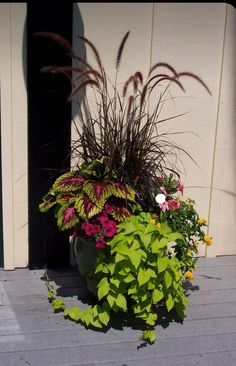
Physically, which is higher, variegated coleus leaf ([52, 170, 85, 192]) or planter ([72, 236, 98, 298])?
variegated coleus leaf ([52, 170, 85, 192])

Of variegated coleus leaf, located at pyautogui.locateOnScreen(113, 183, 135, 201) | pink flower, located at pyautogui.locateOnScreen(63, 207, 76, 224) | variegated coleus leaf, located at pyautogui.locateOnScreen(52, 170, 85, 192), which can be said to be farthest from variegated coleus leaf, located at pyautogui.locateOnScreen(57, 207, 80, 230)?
variegated coleus leaf, located at pyautogui.locateOnScreen(113, 183, 135, 201)

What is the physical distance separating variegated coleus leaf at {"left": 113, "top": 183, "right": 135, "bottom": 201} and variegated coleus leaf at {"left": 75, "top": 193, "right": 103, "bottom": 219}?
4.7 inches

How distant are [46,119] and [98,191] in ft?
2.31

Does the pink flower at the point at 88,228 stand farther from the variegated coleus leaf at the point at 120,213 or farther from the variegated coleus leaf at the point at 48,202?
the variegated coleus leaf at the point at 48,202

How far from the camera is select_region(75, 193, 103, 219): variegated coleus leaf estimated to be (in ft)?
8.43

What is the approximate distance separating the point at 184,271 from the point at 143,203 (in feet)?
1.63

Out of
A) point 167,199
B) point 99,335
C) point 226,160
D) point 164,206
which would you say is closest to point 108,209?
point 164,206

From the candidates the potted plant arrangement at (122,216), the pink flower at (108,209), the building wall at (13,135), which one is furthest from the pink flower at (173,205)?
the building wall at (13,135)

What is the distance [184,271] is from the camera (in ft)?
9.98

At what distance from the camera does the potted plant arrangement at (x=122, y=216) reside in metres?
2.53

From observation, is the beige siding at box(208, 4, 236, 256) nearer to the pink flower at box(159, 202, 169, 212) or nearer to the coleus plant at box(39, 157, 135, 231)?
the pink flower at box(159, 202, 169, 212)

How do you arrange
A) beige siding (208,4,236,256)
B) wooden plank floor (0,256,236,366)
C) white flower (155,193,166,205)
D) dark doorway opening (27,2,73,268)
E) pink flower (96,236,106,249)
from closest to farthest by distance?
wooden plank floor (0,256,236,366)
pink flower (96,236,106,249)
white flower (155,193,166,205)
dark doorway opening (27,2,73,268)
beige siding (208,4,236,256)

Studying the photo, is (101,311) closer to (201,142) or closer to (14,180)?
(14,180)

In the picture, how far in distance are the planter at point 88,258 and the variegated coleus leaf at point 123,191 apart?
0.30 m
